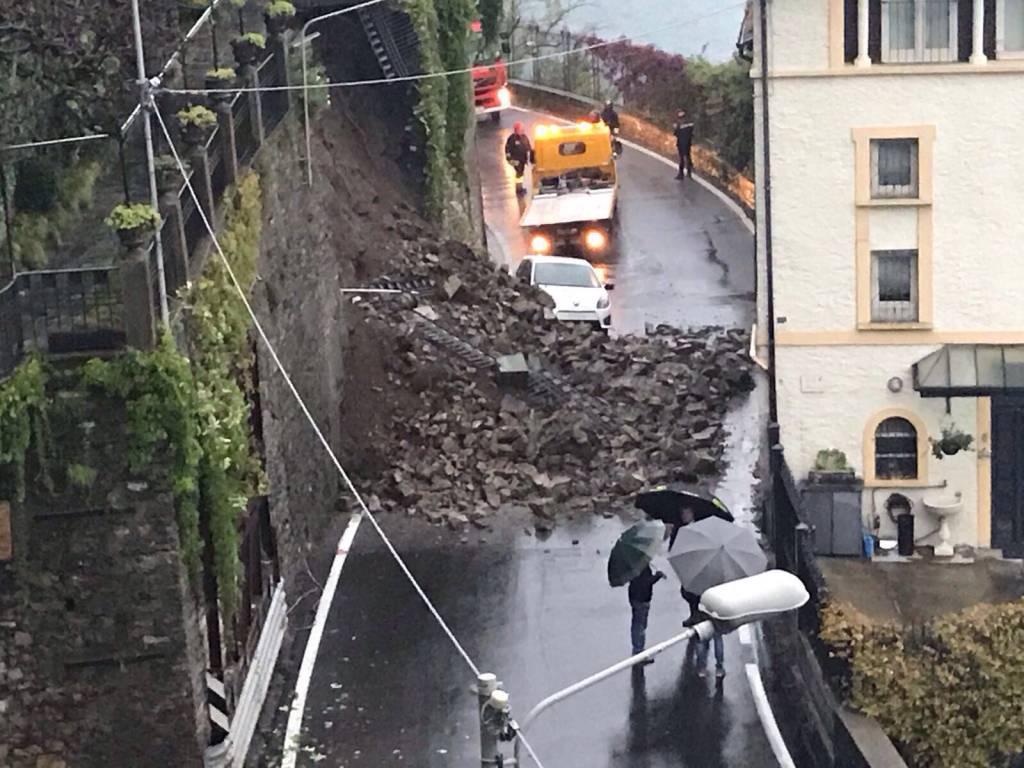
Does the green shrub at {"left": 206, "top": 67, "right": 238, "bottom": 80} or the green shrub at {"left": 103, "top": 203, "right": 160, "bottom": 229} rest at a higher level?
the green shrub at {"left": 206, "top": 67, "right": 238, "bottom": 80}

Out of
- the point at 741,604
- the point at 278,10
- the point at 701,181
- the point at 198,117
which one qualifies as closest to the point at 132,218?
the point at 198,117

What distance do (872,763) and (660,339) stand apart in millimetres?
16369

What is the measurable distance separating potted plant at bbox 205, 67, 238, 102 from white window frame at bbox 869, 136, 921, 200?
28.4 feet

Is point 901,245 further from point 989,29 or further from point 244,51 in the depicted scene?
point 244,51

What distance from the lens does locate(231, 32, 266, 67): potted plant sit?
20017mm

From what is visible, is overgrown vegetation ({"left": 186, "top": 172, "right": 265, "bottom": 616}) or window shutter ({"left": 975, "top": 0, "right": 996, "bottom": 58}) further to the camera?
window shutter ({"left": 975, "top": 0, "right": 996, "bottom": 58})

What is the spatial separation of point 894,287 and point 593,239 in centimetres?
1775

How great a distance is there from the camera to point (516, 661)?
62.1 ft

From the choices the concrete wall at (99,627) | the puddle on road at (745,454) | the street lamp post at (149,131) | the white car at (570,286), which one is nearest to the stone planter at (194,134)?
the street lamp post at (149,131)

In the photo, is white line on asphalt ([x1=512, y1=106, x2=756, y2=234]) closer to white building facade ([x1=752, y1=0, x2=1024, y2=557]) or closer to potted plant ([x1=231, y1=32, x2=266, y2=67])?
white building facade ([x1=752, y1=0, x2=1024, y2=557])

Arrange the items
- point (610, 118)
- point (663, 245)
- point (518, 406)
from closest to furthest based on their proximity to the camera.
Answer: point (518, 406) → point (663, 245) → point (610, 118)

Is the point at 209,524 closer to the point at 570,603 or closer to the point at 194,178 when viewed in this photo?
the point at 194,178

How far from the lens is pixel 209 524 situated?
15.3m

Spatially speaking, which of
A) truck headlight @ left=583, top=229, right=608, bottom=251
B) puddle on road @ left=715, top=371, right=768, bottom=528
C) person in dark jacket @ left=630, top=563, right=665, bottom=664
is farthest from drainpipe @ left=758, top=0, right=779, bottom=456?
truck headlight @ left=583, top=229, right=608, bottom=251
